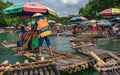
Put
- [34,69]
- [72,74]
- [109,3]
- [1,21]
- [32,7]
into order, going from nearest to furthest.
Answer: [34,69], [72,74], [32,7], [109,3], [1,21]

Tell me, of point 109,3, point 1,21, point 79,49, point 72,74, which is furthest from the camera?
point 1,21

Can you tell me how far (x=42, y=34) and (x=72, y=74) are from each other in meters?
2.63

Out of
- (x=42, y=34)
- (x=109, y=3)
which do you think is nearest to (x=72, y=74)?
(x=42, y=34)

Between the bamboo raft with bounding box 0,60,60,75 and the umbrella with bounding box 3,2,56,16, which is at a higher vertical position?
the umbrella with bounding box 3,2,56,16

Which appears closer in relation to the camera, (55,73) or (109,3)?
(55,73)

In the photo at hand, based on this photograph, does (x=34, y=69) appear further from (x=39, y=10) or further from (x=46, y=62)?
(x=39, y=10)

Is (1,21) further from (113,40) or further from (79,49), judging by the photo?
(79,49)

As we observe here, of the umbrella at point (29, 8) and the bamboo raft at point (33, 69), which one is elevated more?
the umbrella at point (29, 8)

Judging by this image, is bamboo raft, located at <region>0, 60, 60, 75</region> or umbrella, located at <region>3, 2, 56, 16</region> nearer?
bamboo raft, located at <region>0, 60, 60, 75</region>

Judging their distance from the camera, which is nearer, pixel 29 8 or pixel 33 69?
pixel 33 69

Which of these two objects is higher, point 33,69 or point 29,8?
point 29,8

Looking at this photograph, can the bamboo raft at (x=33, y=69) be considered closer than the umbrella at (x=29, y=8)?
Yes

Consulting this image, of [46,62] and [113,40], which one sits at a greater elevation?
[46,62]

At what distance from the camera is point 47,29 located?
11289 mm
